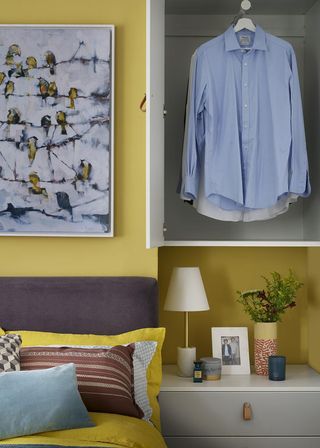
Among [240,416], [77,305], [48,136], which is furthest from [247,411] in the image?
[48,136]

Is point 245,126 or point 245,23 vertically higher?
point 245,23

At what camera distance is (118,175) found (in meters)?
3.71

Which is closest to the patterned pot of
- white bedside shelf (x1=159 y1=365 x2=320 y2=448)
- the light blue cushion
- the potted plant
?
the potted plant

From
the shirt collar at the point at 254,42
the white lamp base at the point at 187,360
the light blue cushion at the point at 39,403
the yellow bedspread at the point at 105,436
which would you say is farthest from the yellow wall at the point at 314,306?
the light blue cushion at the point at 39,403

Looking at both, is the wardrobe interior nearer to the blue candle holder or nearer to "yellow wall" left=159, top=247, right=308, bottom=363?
"yellow wall" left=159, top=247, right=308, bottom=363

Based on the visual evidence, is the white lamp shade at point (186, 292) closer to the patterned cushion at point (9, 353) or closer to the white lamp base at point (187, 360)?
the white lamp base at point (187, 360)

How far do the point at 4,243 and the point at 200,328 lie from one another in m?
1.08

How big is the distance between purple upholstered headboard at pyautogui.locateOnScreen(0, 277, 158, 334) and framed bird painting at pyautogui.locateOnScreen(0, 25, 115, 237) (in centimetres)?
24

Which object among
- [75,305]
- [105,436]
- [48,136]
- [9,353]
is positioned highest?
[48,136]

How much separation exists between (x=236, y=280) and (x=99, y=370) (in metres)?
1.14

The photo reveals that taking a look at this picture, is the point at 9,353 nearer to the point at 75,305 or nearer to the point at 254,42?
the point at 75,305

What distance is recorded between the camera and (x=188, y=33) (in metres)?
4.06

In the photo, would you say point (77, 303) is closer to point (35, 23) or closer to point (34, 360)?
point (34, 360)

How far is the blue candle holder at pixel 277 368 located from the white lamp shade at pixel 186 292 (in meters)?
0.38
